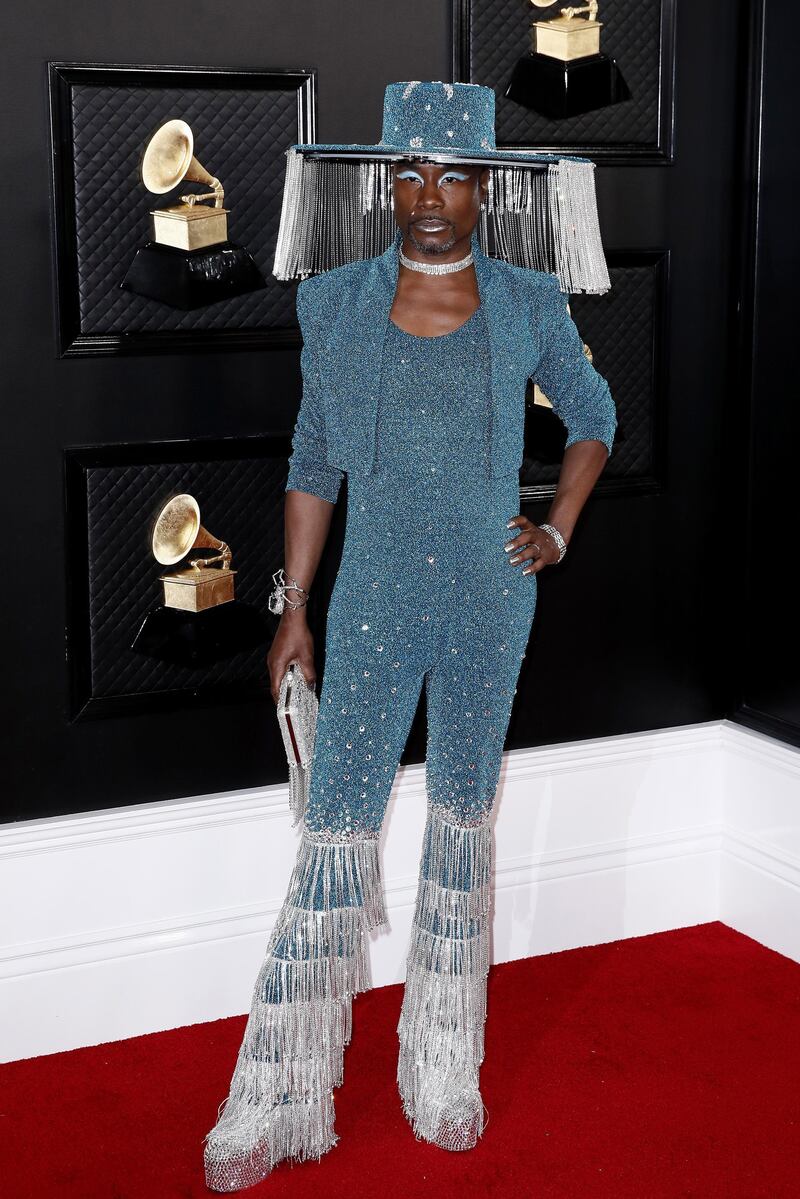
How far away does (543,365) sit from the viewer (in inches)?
94.5

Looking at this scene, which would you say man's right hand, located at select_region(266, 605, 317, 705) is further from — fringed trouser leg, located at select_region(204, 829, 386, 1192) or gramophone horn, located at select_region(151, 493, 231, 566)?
gramophone horn, located at select_region(151, 493, 231, 566)

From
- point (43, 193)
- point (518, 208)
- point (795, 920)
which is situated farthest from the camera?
point (795, 920)

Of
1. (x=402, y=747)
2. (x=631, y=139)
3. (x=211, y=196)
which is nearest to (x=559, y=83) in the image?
(x=631, y=139)

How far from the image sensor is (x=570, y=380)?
241 cm

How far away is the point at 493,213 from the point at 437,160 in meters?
0.33

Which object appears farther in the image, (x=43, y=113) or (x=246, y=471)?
(x=246, y=471)

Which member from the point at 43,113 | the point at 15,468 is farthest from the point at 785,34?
the point at 15,468

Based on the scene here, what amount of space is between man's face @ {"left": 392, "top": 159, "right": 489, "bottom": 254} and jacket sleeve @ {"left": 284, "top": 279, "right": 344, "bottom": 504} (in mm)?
243

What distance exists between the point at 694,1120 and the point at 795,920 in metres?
0.75

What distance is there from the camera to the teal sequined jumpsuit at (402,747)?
2.26m

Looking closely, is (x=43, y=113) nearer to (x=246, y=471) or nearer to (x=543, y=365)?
(x=246, y=471)

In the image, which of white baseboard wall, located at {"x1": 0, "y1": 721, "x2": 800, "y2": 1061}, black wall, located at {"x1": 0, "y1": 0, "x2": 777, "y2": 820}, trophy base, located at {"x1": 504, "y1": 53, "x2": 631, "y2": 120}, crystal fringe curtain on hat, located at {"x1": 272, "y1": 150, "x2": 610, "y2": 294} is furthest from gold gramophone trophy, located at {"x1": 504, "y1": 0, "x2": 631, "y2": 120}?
white baseboard wall, located at {"x1": 0, "y1": 721, "x2": 800, "y2": 1061}

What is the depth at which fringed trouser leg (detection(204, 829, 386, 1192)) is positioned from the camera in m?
2.33

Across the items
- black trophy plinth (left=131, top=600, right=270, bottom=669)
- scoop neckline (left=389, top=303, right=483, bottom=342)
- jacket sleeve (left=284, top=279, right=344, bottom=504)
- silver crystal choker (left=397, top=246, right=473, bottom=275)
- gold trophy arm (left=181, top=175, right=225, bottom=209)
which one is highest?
gold trophy arm (left=181, top=175, right=225, bottom=209)
